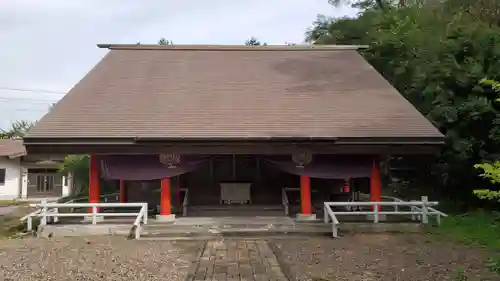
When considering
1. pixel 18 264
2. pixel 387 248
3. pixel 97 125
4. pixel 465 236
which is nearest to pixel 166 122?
pixel 97 125

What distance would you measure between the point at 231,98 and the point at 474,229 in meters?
6.90

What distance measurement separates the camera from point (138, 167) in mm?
11117

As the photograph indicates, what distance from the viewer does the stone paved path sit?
20.4 ft

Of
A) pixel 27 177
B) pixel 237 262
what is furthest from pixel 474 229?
pixel 27 177

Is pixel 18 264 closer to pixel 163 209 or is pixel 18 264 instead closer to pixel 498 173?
pixel 163 209

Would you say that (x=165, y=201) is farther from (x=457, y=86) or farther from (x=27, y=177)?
(x=27, y=177)

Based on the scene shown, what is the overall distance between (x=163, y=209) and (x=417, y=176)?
31.4 ft

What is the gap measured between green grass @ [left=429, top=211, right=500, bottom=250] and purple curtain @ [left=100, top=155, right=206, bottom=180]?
601 cm

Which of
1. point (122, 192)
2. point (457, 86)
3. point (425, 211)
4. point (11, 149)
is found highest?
point (457, 86)

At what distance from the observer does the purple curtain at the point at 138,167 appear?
1099 centimetres

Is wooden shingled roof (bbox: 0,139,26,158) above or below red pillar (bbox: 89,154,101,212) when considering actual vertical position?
above

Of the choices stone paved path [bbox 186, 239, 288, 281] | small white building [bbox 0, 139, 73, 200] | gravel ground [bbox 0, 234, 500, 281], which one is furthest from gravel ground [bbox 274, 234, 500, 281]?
small white building [bbox 0, 139, 73, 200]

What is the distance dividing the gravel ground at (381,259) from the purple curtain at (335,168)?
2016mm

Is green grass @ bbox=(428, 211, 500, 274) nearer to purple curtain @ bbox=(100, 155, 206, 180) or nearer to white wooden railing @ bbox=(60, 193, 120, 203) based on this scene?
purple curtain @ bbox=(100, 155, 206, 180)
